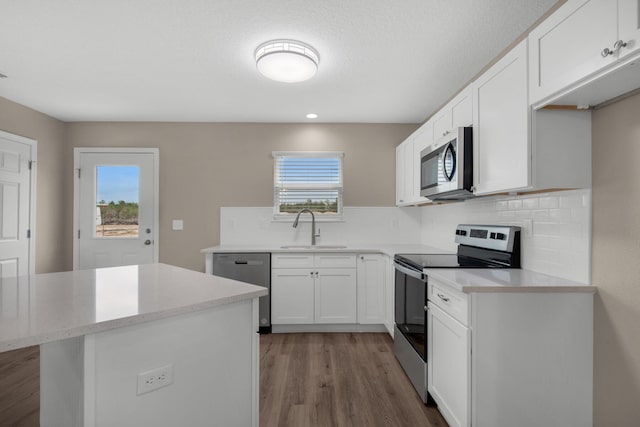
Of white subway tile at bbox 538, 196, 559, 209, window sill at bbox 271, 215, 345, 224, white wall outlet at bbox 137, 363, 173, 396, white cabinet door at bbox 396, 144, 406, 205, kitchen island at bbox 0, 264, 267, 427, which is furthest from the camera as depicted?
window sill at bbox 271, 215, 345, 224

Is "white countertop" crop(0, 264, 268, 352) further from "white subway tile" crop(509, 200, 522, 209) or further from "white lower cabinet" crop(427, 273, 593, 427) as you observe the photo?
"white subway tile" crop(509, 200, 522, 209)

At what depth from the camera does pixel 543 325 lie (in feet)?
5.19

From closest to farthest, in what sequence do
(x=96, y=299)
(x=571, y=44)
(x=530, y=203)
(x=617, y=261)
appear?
(x=96, y=299)
(x=571, y=44)
(x=617, y=261)
(x=530, y=203)

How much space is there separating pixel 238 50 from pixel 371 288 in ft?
8.34

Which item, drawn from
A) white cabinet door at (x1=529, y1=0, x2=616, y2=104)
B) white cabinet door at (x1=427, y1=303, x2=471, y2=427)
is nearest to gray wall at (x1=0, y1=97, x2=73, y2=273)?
white cabinet door at (x1=427, y1=303, x2=471, y2=427)

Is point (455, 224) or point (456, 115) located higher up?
point (456, 115)

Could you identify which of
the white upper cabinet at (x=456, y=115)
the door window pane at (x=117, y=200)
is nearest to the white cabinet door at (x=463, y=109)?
the white upper cabinet at (x=456, y=115)

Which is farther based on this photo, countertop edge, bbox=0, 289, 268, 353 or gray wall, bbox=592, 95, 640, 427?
gray wall, bbox=592, 95, 640, 427

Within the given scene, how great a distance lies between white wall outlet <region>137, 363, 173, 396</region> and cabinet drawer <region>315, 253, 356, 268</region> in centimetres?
233

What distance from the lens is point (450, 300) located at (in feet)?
5.80

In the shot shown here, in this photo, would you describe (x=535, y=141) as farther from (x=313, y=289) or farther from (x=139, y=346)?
(x=313, y=289)

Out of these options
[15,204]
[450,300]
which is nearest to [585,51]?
[450,300]

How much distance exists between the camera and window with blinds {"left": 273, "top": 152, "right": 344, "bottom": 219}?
397 centimetres

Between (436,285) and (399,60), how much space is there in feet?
5.50
